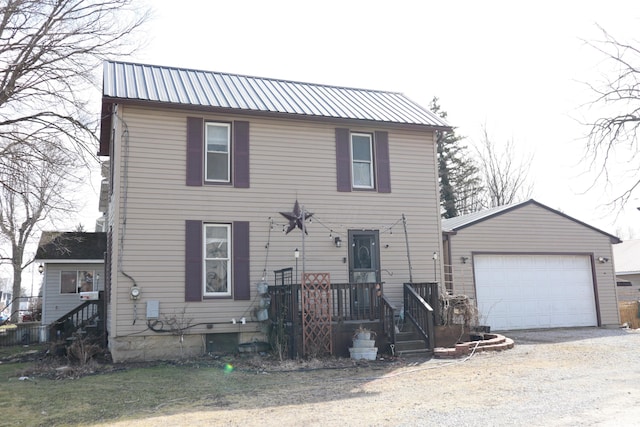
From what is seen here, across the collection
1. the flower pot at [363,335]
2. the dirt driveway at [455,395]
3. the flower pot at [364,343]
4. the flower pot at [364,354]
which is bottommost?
the dirt driveway at [455,395]

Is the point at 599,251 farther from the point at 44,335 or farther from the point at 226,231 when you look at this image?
the point at 44,335

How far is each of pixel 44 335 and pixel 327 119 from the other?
11.7m

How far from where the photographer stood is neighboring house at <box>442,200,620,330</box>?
51.6ft

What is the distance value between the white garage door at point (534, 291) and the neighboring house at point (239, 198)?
301 cm

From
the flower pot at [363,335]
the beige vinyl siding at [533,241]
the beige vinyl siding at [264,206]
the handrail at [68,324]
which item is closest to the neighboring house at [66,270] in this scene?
the handrail at [68,324]

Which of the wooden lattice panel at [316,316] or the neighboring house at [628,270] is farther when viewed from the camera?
the neighboring house at [628,270]

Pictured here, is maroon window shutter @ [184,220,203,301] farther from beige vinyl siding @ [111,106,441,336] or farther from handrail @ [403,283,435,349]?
handrail @ [403,283,435,349]

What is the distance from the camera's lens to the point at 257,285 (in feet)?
39.6

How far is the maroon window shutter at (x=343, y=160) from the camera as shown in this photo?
43.3 feet

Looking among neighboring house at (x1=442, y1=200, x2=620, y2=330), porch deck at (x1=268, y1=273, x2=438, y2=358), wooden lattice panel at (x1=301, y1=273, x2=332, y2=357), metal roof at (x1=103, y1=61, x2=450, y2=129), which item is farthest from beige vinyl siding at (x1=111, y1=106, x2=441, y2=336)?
neighboring house at (x1=442, y1=200, x2=620, y2=330)

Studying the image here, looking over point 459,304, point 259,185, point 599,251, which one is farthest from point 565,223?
point 259,185

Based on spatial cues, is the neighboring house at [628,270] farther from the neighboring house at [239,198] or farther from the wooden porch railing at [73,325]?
the wooden porch railing at [73,325]

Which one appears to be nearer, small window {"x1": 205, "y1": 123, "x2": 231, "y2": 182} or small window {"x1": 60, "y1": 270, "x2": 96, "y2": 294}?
small window {"x1": 205, "y1": 123, "x2": 231, "y2": 182}

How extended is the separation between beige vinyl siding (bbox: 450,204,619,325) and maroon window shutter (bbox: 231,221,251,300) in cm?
644
